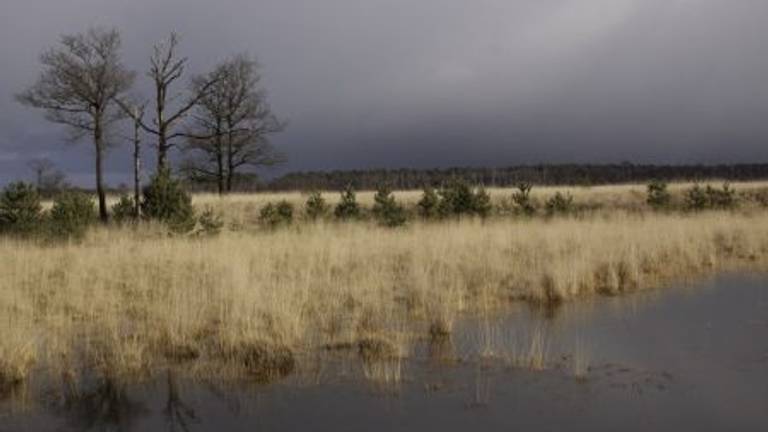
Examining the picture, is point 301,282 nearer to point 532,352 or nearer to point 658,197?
point 532,352

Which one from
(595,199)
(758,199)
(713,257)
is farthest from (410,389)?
(758,199)

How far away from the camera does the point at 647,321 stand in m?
10.8

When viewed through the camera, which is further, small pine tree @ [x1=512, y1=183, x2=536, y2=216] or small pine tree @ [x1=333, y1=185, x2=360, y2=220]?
small pine tree @ [x1=512, y1=183, x2=536, y2=216]

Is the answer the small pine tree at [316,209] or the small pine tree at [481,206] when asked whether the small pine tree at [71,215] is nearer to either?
the small pine tree at [316,209]

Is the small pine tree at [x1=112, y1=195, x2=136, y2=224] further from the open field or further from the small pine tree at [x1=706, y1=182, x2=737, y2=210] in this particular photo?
the small pine tree at [x1=706, y1=182, x2=737, y2=210]

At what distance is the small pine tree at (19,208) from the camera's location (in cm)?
1969

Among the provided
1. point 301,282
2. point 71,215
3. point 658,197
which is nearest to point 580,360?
point 301,282

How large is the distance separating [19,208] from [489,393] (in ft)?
52.7

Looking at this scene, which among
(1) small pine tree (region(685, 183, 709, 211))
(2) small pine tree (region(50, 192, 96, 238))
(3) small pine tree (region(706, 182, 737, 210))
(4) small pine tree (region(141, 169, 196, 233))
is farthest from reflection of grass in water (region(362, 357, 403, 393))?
(3) small pine tree (region(706, 182, 737, 210))

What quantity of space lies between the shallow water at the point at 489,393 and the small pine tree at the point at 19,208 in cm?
1334

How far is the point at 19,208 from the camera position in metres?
20.1

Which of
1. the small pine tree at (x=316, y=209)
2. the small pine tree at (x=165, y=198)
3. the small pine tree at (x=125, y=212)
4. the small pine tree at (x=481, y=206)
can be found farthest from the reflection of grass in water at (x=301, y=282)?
the small pine tree at (x=481, y=206)

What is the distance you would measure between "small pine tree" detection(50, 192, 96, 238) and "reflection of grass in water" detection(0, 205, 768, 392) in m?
0.49

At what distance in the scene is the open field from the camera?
28.9ft
